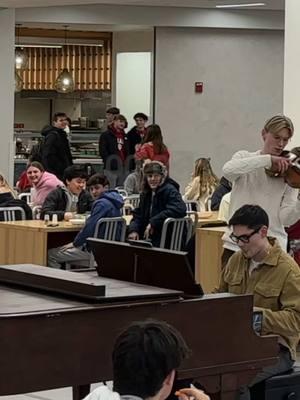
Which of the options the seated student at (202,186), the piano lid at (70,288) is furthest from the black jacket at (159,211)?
the piano lid at (70,288)

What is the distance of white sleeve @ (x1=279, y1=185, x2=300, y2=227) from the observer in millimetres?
6348

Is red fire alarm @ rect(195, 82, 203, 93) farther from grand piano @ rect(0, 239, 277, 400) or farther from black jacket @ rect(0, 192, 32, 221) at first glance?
grand piano @ rect(0, 239, 277, 400)

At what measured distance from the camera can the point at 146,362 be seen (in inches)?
117

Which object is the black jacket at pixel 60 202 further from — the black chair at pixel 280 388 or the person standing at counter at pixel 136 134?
the person standing at counter at pixel 136 134

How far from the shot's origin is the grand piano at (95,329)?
3908 millimetres

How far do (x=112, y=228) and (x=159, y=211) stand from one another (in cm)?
50

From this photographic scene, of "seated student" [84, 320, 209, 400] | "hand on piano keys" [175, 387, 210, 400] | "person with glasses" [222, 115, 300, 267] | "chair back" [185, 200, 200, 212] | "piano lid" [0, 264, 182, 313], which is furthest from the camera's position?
"chair back" [185, 200, 200, 212]

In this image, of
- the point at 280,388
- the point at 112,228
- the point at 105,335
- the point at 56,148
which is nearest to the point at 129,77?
the point at 56,148

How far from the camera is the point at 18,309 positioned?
3975 mm

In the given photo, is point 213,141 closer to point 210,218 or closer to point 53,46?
point 53,46

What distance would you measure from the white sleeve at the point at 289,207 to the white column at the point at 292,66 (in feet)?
9.69

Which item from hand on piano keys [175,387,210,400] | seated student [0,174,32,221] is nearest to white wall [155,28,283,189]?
seated student [0,174,32,221]

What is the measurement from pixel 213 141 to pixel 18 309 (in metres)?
13.8

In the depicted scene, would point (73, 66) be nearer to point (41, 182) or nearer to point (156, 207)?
point (41, 182)
